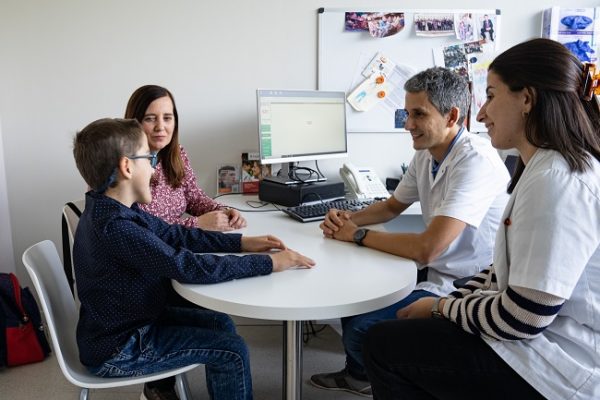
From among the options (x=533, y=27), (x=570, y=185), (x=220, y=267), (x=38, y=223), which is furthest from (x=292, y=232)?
(x=533, y=27)

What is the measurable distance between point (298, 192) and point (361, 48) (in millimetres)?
935

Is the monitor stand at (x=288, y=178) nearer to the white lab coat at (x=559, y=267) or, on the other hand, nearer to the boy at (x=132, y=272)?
the boy at (x=132, y=272)

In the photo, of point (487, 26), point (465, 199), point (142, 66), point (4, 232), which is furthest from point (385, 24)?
point (4, 232)

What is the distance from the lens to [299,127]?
7.79 ft

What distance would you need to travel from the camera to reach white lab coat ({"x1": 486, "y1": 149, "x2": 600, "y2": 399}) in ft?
3.27

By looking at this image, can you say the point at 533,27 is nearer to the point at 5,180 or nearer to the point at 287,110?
the point at 287,110

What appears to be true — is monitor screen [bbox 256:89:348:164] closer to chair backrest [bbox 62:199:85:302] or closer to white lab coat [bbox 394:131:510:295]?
white lab coat [bbox 394:131:510:295]

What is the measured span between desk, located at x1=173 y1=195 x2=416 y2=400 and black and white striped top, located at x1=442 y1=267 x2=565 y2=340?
0.16 meters

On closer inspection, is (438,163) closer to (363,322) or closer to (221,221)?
(363,322)

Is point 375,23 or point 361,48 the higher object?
point 375,23

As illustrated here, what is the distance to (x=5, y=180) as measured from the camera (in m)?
2.63

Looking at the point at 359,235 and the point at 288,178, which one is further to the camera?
the point at 288,178

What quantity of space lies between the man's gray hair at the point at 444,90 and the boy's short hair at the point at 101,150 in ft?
3.21

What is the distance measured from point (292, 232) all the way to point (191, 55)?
129 centimetres
